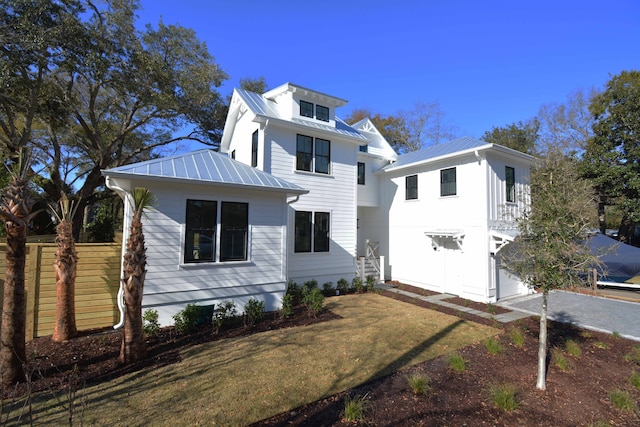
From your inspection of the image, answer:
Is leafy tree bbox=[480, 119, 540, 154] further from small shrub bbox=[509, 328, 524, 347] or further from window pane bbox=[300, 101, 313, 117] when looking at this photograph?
small shrub bbox=[509, 328, 524, 347]

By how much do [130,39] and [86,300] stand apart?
14319 mm

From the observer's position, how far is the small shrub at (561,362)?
18.8ft

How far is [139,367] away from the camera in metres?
5.11

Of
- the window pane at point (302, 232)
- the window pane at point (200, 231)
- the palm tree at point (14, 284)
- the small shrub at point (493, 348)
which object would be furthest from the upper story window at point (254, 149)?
the small shrub at point (493, 348)

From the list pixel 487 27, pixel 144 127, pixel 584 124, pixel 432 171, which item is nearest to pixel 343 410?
pixel 432 171

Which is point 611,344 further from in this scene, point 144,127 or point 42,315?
point 144,127

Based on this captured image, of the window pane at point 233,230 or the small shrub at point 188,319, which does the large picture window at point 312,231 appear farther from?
the small shrub at point 188,319

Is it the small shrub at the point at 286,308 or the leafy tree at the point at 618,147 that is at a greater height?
the leafy tree at the point at 618,147

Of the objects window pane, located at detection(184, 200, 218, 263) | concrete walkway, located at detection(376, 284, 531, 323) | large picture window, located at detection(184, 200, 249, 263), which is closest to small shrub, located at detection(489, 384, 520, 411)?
concrete walkway, located at detection(376, 284, 531, 323)

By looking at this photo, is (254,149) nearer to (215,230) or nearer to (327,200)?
(327,200)

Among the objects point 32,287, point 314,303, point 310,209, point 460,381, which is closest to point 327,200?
point 310,209

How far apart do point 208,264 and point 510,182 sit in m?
11.7

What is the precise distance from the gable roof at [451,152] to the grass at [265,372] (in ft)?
20.8

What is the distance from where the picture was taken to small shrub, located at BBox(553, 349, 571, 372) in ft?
18.8
